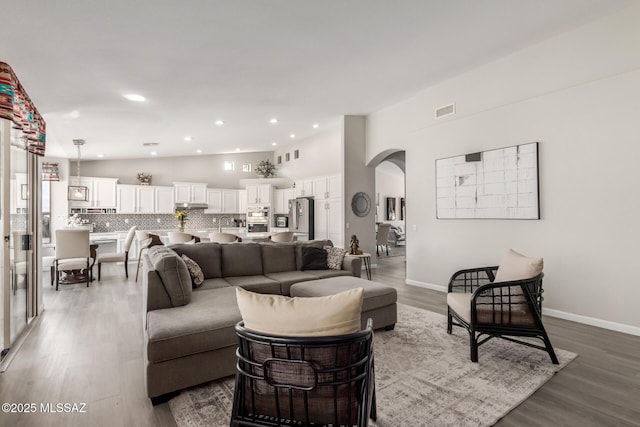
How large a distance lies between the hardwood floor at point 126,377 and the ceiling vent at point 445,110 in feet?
9.91

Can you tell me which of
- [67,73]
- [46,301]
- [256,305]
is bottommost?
[46,301]

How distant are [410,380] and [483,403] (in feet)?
1.62

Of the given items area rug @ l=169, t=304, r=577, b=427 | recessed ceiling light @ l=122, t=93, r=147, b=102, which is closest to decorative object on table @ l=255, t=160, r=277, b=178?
recessed ceiling light @ l=122, t=93, r=147, b=102

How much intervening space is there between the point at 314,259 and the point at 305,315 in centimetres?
315

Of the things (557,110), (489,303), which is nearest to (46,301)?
(489,303)

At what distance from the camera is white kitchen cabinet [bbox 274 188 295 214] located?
9.52m

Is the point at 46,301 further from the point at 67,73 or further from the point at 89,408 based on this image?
the point at 89,408

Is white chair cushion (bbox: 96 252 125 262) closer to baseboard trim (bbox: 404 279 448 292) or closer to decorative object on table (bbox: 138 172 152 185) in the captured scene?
decorative object on table (bbox: 138 172 152 185)

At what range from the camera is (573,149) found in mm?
3689

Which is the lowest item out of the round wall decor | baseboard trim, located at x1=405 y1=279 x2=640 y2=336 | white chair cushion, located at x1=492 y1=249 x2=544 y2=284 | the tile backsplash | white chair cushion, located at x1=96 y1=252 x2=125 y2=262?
baseboard trim, located at x1=405 y1=279 x2=640 y2=336

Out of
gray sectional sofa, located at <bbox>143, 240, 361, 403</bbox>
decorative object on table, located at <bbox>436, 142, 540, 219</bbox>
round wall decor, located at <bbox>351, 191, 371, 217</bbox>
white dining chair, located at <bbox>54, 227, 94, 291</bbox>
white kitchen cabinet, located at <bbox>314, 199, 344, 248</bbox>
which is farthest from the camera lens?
white kitchen cabinet, located at <bbox>314, 199, 344, 248</bbox>

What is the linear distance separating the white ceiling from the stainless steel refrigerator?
3101mm

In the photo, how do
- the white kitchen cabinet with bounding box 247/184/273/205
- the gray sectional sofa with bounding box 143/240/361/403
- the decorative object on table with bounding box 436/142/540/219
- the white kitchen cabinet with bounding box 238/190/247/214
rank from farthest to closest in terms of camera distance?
the white kitchen cabinet with bounding box 238/190/247/214 → the white kitchen cabinet with bounding box 247/184/273/205 → the decorative object on table with bounding box 436/142/540/219 → the gray sectional sofa with bounding box 143/240/361/403

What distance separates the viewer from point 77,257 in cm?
558
